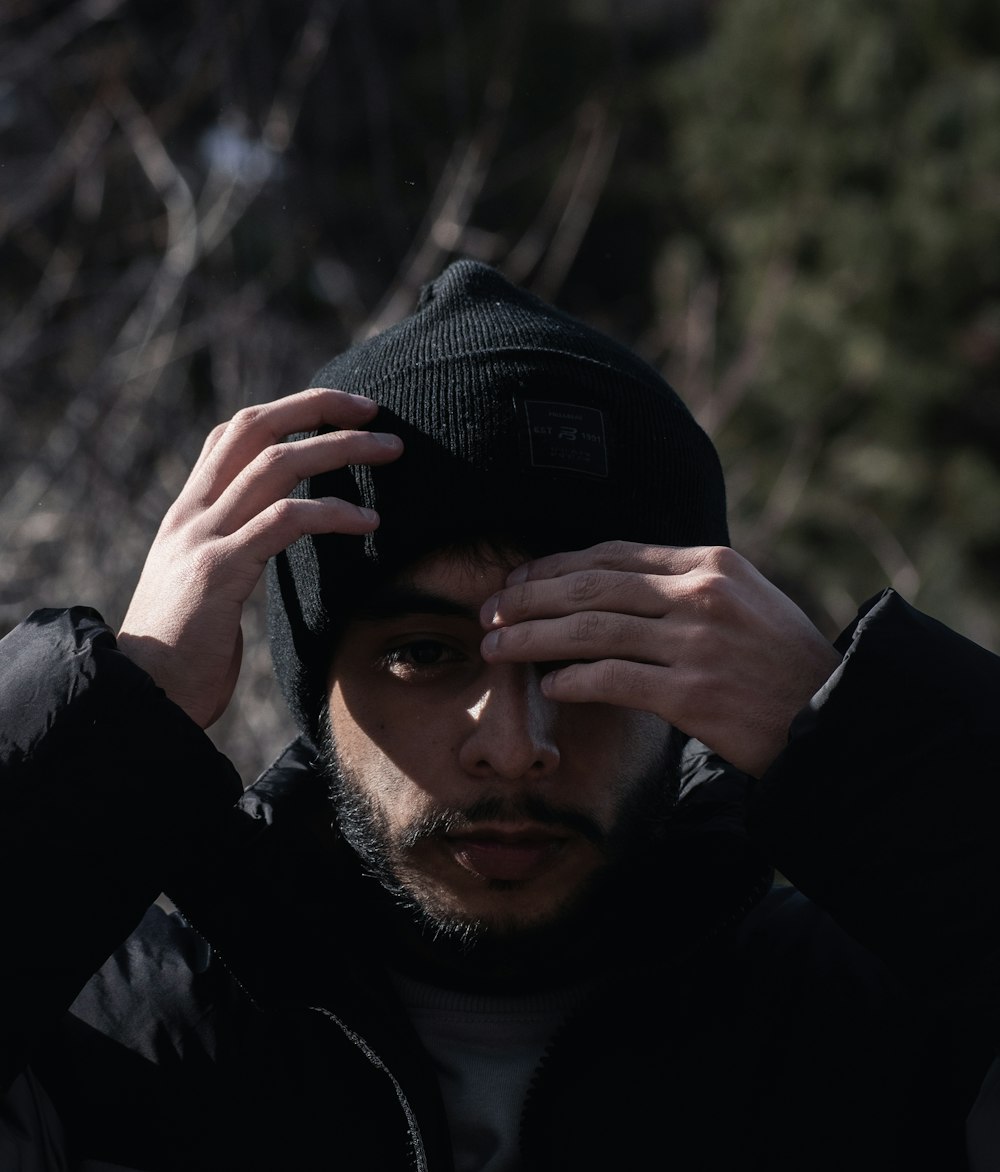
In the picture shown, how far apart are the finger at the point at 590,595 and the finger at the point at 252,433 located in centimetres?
32

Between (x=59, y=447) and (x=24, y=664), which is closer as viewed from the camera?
(x=24, y=664)

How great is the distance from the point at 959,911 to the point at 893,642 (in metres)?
0.27

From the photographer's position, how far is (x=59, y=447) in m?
3.49

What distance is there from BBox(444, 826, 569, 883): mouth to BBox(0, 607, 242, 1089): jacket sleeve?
12.9 inches

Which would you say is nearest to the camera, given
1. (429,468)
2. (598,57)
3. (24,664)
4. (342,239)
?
(24,664)

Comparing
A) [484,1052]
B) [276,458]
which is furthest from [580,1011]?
[276,458]

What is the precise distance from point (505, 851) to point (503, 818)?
5 centimetres

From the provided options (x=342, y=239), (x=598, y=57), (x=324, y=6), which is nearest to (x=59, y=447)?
(x=324, y=6)

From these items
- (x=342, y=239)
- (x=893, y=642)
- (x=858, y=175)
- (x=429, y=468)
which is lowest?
(x=858, y=175)

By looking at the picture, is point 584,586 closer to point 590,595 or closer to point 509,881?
point 590,595

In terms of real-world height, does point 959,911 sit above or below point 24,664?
below

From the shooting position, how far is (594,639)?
1.46 meters

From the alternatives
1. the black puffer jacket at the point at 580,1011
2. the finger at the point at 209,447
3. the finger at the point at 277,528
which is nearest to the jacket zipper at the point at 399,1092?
the black puffer jacket at the point at 580,1011

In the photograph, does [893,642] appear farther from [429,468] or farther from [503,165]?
[503,165]
